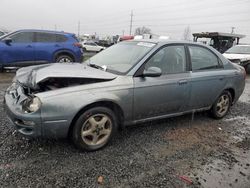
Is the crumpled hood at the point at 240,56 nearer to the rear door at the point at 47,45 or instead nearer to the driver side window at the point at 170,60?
the rear door at the point at 47,45

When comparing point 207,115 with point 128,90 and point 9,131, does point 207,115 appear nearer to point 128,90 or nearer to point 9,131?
point 128,90

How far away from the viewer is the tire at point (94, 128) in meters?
3.21

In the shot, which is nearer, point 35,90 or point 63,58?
point 35,90

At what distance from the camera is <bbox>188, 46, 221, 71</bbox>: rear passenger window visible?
4.38 m

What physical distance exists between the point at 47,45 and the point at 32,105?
6862mm

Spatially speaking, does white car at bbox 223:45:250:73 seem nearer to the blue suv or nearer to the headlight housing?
the blue suv

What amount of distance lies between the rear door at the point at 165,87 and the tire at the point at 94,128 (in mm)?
455

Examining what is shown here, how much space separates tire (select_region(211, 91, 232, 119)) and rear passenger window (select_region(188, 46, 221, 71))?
649 mm

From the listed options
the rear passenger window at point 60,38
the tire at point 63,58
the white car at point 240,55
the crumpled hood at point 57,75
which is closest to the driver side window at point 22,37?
the rear passenger window at point 60,38

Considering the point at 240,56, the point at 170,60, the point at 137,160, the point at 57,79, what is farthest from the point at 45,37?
the point at 240,56

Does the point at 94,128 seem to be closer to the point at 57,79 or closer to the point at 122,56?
the point at 57,79

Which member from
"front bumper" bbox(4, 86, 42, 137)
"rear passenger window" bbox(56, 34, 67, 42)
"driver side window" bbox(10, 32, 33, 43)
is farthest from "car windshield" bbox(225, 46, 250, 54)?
"front bumper" bbox(4, 86, 42, 137)

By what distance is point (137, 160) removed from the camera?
327 cm

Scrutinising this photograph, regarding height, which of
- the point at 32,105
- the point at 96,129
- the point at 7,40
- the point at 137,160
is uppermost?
the point at 7,40
